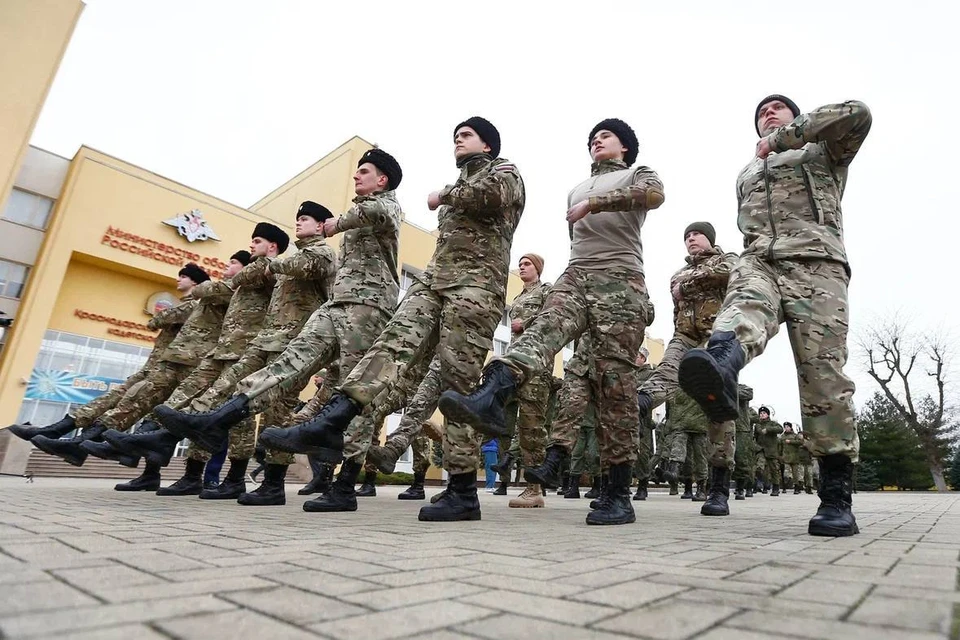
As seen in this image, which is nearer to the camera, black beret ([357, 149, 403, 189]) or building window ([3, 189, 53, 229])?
black beret ([357, 149, 403, 189])

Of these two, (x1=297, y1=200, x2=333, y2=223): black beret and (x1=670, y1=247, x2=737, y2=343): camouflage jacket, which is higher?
(x1=297, y1=200, x2=333, y2=223): black beret

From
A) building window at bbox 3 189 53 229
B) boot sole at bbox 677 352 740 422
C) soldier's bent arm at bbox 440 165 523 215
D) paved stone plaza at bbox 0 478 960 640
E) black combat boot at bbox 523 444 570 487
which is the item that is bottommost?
paved stone plaza at bbox 0 478 960 640

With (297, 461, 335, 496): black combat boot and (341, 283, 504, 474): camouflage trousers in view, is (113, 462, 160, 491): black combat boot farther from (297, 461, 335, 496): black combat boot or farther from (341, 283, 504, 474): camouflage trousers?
(341, 283, 504, 474): camouflage trousers

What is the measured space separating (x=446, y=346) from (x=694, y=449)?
6.06 meters

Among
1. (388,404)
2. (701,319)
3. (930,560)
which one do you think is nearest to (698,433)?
(701,319)

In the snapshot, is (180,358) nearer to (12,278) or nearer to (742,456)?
(742,456)

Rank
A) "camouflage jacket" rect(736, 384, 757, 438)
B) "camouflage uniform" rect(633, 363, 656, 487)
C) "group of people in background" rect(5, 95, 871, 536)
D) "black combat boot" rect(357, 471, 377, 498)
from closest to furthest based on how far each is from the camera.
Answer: "group of people in background" rect(5, 95, 871, 536) → "black combat boot" rect(357, 471, 377, 498) → "camouflage jacket" rect(736, 384, 757, 438) → "camouflage uniform" rect(633, 363, 656, 487)

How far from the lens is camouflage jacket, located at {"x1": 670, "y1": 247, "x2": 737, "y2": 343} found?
5285mm

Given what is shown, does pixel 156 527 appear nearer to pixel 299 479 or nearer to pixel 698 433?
pixel 698 433

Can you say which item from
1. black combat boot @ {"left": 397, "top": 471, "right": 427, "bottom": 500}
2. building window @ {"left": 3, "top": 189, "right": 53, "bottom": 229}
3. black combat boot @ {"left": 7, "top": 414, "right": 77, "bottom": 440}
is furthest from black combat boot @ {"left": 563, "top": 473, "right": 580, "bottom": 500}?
building window @ {"left": 3, "top": 189, "right": 53, "bottom": 229}

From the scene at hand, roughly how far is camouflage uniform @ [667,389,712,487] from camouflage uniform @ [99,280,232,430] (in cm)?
591

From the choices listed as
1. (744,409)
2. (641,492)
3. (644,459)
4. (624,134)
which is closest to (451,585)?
(624,134)

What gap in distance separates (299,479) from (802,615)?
16134 mm

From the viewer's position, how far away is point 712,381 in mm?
2166
